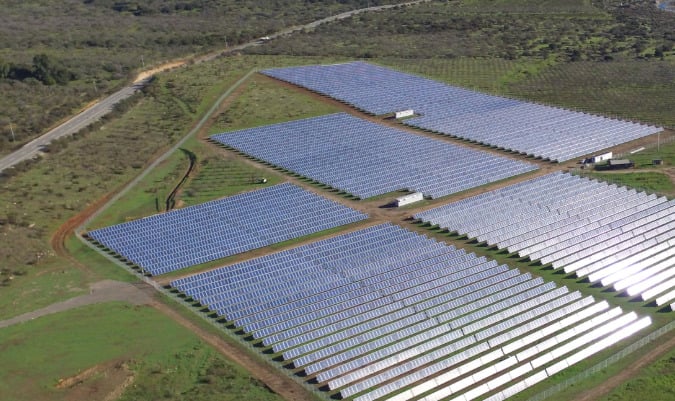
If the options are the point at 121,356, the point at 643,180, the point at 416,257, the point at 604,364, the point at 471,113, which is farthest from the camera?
the point at 471,113

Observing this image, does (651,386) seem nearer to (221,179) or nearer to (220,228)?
(220,228)

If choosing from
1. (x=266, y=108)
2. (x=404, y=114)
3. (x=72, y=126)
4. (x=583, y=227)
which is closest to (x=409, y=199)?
(x=583, y=227)

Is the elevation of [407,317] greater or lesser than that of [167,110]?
lesser

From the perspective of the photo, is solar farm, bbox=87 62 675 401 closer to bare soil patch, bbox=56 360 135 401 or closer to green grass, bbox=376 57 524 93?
bare soil patch, bbox=56 360 135 401

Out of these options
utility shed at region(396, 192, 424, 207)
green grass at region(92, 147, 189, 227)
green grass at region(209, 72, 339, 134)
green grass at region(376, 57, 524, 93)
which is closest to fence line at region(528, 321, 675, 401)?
utility shed at region(396, 192, 424, 207)

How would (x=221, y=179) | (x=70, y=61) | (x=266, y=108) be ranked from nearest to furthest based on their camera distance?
(x=221, y=179)
(x=266, y=108)
(x=70, y=61)

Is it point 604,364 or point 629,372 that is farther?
point 604,364

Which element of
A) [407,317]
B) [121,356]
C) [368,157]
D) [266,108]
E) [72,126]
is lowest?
[121,356]
